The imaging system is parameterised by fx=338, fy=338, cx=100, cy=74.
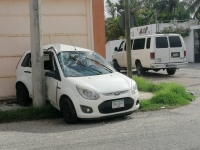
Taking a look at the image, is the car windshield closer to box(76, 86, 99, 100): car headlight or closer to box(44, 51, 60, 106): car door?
box(44, 51, 60, 106): car door

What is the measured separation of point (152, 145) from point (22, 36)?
6788 millimetres

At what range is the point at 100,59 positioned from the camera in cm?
927

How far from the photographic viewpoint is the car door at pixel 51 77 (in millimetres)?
8422

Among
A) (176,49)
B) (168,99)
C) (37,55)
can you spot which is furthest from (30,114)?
(176,49)

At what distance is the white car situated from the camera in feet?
24.9

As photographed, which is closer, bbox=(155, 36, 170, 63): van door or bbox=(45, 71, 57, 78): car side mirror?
bbox=(45, 71, 57, 78): car side mirror

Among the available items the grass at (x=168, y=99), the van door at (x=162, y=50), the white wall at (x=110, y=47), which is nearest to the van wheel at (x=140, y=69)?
the van door at (x=162, y=50)

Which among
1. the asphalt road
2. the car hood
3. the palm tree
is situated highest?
the palm tree

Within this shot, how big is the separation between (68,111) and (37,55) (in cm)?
195

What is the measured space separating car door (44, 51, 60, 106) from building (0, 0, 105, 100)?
233cm

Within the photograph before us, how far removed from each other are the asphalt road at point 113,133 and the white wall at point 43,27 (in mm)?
3398

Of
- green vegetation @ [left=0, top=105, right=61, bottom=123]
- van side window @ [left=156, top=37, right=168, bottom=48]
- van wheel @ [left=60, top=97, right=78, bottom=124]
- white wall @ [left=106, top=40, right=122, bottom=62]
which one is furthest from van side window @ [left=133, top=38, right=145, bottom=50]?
white wall @ [left=106, top=40, right=122, bottom=62]

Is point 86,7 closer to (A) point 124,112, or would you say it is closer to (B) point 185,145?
(A) point 124,112

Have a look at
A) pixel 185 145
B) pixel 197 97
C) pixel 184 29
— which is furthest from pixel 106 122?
pixel 184 29
